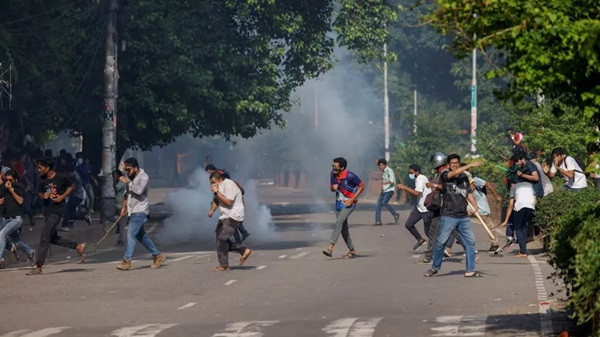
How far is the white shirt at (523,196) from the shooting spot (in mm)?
23422

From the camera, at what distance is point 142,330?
13133 millimetres

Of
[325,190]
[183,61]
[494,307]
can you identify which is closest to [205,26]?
[183,61]

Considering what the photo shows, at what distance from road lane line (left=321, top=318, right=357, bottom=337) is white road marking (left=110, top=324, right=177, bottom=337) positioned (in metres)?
1.58

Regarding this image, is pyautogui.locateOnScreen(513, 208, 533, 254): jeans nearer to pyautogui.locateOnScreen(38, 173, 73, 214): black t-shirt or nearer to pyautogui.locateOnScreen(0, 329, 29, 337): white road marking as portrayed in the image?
pyautogui.locateOnScreen(38, 173, 73, 214): black t-shirt

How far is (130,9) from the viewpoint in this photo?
123ft

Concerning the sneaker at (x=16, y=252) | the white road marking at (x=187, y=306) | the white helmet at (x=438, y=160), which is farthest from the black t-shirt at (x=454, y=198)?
the sneaker at (x=16, y=252)

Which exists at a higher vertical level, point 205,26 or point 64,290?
point 205,26

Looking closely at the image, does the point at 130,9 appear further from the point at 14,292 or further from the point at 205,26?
the point at 14,292

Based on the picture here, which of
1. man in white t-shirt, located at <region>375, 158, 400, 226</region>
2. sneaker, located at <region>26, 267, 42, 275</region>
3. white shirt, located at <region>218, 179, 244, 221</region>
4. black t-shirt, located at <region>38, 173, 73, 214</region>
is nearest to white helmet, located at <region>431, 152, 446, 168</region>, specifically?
white shirt, located at <region>218, 179, 244, 221</region>

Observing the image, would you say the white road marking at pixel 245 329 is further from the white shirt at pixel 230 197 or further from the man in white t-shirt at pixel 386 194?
the man in white t-shirt at pixel 386 194

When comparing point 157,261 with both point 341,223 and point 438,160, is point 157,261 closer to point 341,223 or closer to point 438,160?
point 341,223

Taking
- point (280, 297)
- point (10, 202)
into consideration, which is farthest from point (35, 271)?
point (280, 297)

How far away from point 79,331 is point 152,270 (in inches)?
317

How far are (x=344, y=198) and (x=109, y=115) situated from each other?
11213 mm
